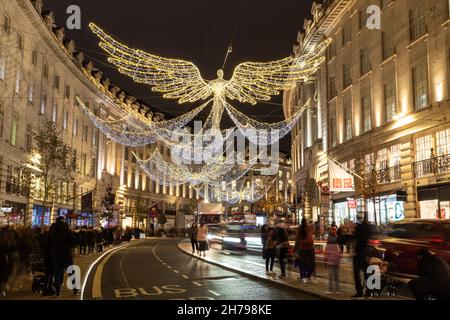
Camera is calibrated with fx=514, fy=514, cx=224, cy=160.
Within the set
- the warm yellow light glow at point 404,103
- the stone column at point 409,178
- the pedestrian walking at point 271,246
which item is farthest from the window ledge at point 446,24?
the pedestrian walking at point 271,246

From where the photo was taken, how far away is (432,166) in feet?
84.0

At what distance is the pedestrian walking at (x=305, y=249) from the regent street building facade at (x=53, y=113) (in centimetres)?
2315

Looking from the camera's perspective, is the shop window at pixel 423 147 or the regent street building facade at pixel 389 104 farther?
the shop window at pixel 423 147

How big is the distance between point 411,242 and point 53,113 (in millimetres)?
38180

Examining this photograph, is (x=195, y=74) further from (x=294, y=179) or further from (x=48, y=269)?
(x=294, y=179)

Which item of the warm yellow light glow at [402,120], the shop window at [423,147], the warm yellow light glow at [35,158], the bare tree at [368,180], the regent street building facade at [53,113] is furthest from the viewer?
the warm yellow light glow at [35,158]

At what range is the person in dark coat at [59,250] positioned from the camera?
40.2 feet

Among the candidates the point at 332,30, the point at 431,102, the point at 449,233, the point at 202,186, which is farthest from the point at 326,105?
the point at 202,186

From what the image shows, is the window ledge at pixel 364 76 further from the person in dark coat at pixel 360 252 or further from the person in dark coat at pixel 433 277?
the person in dark coat at pixel 433 277

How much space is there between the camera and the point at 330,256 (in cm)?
1277

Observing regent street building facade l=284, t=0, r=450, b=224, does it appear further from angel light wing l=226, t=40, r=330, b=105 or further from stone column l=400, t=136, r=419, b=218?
angel light wing l=226, t=40, r=330, b=105

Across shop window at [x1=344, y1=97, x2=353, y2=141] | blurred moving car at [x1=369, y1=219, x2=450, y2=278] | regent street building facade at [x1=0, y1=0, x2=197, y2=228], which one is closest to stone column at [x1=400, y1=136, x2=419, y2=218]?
shop window at [x1=344, y1=97, x2=353, y2=141]

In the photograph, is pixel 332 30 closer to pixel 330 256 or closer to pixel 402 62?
pixel 402 62

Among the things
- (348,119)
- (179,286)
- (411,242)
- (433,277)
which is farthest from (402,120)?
(433,277)
